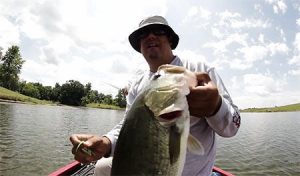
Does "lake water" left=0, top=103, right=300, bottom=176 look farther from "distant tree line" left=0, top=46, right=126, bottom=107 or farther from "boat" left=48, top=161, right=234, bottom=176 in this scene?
"distant tree line" left=0, top=46, right=126, bottom=107

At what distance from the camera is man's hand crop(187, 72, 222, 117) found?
215 centimetres

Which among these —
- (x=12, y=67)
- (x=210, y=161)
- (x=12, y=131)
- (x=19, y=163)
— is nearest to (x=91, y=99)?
(x=12, y=67)

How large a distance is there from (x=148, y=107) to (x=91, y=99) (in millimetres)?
146766

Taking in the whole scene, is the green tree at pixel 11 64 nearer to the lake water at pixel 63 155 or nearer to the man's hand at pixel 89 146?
the lake water at pixel 63 155

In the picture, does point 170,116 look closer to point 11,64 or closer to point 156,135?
point 156,135

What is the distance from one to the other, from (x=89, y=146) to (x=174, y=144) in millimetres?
1024

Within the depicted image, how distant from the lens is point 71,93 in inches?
4995

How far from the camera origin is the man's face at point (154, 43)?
401 cm

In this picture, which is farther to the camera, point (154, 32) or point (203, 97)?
point (154, 32)

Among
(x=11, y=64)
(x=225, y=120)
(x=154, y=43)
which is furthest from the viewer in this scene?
(x=11, y=64)

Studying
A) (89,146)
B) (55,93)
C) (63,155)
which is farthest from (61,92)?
(89,146)

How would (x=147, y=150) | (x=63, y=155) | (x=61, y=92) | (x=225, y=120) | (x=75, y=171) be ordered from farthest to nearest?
(x=61, y=92)
(x=63, y=155)
(x=75, y=171)
(x=225, y=120)
(x=147, y=150)

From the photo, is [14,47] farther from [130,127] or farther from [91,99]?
[130,127]

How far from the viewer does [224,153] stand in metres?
25.3
